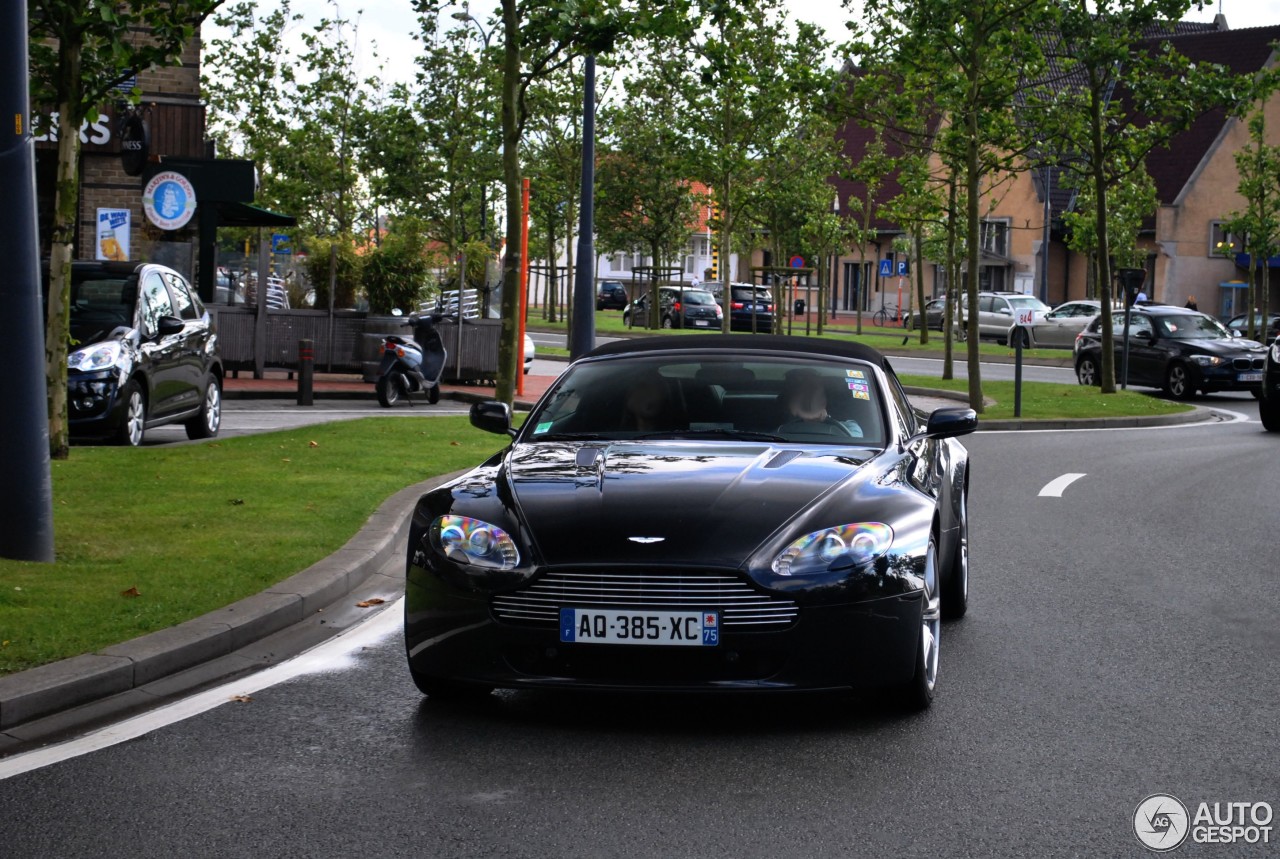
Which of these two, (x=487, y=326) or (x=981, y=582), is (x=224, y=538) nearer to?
(x=981, y=582)

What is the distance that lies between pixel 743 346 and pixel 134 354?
9200 millimetres

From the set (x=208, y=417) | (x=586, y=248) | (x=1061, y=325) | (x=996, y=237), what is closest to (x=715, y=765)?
(x=208, y=417)

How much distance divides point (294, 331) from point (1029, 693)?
23.9 metres

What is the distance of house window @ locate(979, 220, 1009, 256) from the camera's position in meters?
76.2

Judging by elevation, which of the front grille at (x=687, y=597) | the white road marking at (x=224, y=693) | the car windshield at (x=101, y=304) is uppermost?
the car windshield at (x=101, y=304)

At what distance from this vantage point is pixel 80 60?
13.0m

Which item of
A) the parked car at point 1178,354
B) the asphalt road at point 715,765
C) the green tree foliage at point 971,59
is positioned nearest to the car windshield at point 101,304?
the asphalt road at point 715,765

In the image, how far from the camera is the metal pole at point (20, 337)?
27.6 feet

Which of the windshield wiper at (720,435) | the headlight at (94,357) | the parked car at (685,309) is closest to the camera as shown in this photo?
the windshield wiper at (720,435)

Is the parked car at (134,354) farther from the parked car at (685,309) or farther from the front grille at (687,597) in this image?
the parked car at (685,309)

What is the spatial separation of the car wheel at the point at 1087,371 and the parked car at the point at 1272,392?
1069cm

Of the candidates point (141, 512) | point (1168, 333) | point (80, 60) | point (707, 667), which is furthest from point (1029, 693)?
point (1168, 333)

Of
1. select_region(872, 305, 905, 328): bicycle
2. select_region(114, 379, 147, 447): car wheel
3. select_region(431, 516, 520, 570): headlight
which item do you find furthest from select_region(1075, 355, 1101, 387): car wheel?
select_region(872, 305, 905, 328): bicycle

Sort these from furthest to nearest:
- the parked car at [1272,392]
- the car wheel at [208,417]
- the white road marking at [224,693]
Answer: the parked car at [1272,392]
the car wheel at [208,417]
the white road marking at [224,693]
